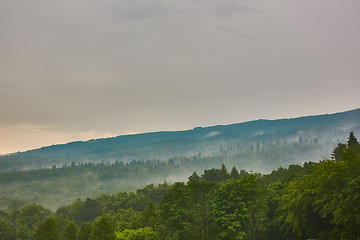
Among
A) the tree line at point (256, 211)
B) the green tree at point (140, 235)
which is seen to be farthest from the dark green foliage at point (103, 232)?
the green tree at point (140, 235)

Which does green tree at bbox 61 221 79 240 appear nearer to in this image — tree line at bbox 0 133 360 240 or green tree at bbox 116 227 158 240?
tree line at bbox 0 133 360 240

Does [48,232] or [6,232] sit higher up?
[48,232]

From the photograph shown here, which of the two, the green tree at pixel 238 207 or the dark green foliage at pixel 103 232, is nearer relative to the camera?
the green tree at pixel 238 207

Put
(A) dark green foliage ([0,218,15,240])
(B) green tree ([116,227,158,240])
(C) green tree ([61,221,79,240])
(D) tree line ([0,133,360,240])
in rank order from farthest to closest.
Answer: (A) dark green foliage ([0,218,15,240]) → (C) green tree ([61,221,79,240]) → (B) green tree ([116,227,158,240]) → (D) tree line ([0,133,360,240])

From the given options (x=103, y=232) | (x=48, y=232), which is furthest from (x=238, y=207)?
(x=48, y=232)

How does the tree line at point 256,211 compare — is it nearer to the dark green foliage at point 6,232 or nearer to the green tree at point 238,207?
the green tree at point 238,207

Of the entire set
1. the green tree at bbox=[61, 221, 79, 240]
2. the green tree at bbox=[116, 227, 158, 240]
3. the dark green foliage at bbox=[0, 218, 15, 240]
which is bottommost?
the dark green foliage at bbox=[0, 218, 15, 240]

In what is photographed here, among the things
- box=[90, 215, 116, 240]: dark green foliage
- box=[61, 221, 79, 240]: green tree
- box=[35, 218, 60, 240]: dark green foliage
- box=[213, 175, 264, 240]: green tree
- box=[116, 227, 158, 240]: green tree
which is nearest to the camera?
box=[213, 175, 264, 240]: green tree

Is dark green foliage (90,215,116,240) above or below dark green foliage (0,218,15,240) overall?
above

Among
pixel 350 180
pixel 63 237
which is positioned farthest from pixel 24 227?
pixel 350 180

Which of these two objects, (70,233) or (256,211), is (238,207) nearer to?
(256,211)

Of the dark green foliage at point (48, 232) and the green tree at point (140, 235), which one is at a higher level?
the dark green foliage at point (48, 232)

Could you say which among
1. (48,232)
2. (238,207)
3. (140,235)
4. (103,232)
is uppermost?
(238,207)

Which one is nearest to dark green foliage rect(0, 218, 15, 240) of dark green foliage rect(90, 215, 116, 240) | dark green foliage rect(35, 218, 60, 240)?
dark green foliage rect(35, 218, 60, 240)
